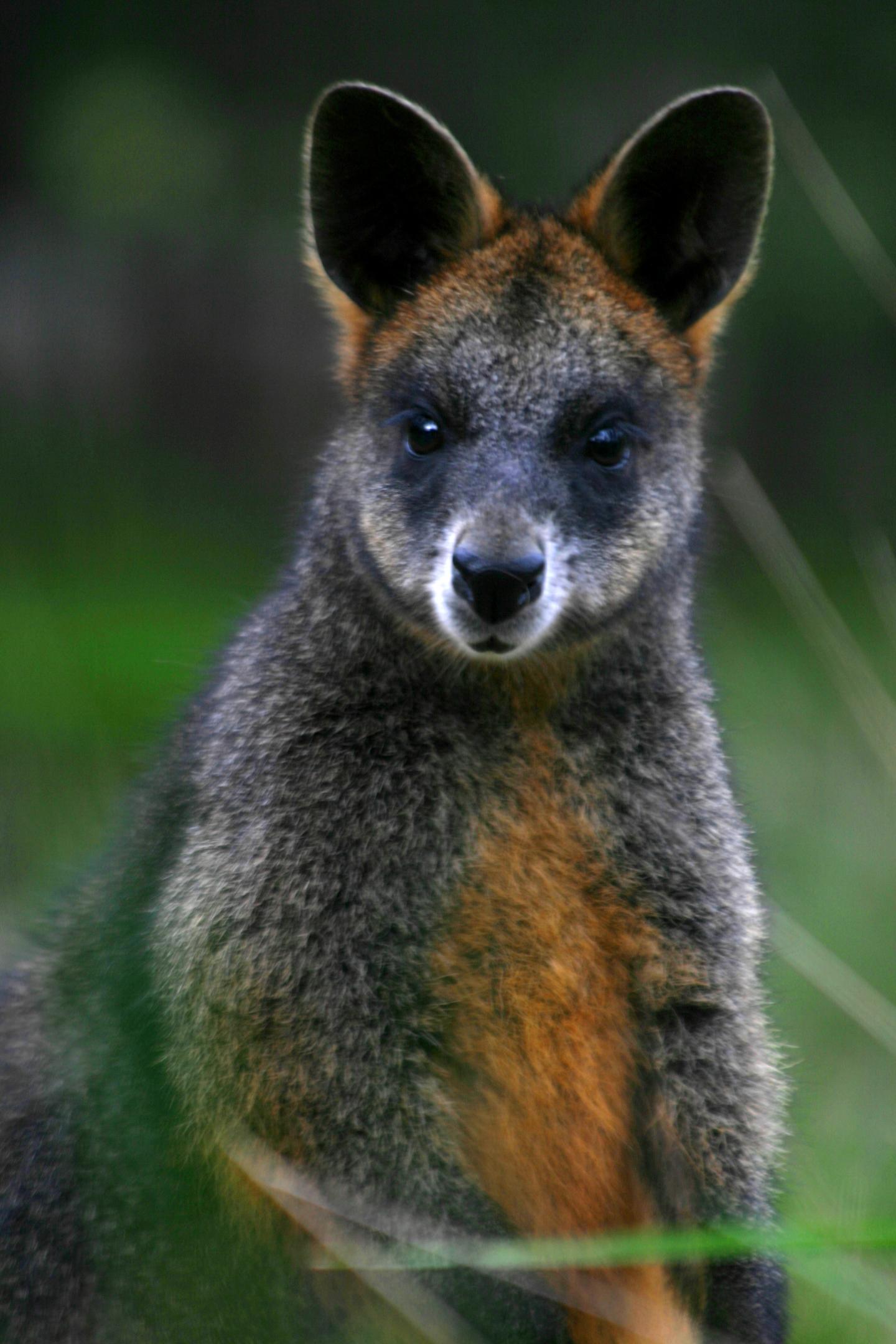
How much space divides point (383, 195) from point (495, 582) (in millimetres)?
1255

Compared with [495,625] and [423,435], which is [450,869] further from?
[423,435]

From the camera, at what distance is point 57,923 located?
4531 mm

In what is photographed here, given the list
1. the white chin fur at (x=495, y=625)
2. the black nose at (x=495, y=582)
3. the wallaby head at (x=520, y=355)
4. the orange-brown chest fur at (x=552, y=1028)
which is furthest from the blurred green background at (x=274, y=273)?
the black nose at (x=495, y=582)

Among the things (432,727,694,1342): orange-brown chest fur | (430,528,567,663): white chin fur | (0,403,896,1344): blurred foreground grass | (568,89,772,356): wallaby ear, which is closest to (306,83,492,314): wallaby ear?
(568,89,772,356): wallaby ear

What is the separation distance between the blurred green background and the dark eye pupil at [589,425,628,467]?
5107 mm

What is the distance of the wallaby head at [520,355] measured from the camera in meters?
4.00

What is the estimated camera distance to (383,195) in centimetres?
443

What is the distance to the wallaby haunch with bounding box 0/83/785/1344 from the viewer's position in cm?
377

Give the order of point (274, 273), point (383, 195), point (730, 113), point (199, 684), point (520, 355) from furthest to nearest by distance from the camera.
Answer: point (274, 273), point (199, 684), point (383, 195), point (730, 113), point (520, 355)

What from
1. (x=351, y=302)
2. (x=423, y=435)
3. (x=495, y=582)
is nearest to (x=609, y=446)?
(x=423, y=435)

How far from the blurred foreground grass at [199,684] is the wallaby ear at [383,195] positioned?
0.83m

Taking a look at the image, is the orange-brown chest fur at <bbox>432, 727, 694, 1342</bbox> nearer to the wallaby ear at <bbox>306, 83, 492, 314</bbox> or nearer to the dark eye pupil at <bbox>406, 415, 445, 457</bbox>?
the dark eye pupil at <bbox>406, 415, 445, 457</bbox>

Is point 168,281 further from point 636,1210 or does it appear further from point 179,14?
point 636,1210

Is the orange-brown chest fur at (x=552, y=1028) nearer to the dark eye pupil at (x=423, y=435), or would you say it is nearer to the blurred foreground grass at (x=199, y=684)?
the blurred foreground grass at (x=199, y=684)
